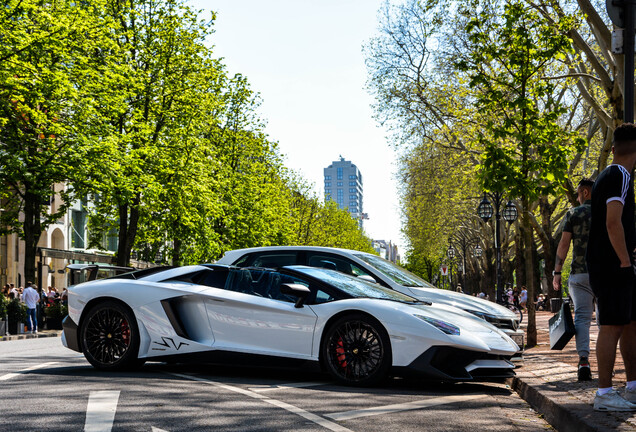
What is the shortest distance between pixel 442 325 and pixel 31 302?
73.0 feet

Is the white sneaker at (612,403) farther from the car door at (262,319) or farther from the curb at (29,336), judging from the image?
the curb at (29,336)

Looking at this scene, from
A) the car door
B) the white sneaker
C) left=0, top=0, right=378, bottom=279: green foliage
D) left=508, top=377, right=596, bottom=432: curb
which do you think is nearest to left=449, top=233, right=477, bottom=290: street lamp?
left=0, top=0, right=378, bottom=279: green foliage

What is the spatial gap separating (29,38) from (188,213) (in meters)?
10.8

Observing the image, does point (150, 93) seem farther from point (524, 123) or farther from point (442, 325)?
point (442, 325)

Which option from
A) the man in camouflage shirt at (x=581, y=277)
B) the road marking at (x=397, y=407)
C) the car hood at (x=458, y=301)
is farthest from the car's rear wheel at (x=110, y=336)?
the man in camouflage shirt at (x=581, y=277)

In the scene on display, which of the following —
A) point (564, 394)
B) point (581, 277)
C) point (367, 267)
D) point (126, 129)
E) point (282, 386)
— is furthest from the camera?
point (126, 129)

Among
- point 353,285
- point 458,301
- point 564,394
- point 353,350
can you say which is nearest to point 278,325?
point 353,350

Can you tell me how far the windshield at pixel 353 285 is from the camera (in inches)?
340

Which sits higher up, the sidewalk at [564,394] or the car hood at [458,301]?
the car hood at [458,301]

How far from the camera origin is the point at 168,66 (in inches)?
1299

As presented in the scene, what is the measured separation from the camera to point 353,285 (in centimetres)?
891

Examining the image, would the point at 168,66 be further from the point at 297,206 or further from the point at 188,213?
the point at 297,206

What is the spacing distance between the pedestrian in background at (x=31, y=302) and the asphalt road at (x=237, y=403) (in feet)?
62.0

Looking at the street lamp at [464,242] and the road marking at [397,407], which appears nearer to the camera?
the road marking at [397,407]
